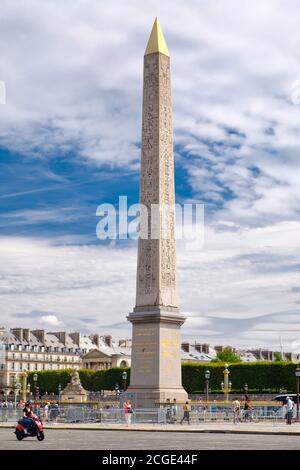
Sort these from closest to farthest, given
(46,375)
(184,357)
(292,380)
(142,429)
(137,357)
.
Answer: (142,429) → (137,357) → (292,380) → (46,375) → (184,357)

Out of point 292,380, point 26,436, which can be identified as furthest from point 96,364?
point 26,436

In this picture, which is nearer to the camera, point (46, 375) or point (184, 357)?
point (46, 375)

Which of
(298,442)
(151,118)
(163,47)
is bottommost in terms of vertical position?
(298,442)

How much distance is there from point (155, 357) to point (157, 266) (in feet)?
14.7

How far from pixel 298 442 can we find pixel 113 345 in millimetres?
149657

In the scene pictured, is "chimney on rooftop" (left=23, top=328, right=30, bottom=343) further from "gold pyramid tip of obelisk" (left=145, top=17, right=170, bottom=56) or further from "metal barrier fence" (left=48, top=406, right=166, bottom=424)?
"gold pyramid tip of obelisk" (left=145, top=17, right=170, bottom=56)

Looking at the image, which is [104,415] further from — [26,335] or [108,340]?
[108,340]

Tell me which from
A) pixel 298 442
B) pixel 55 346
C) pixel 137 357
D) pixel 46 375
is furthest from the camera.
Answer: pixel 55 346

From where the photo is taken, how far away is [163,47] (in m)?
45.4

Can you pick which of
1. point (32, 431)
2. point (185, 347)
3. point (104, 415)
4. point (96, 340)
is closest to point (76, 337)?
point (96, 340)

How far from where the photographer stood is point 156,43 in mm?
45312

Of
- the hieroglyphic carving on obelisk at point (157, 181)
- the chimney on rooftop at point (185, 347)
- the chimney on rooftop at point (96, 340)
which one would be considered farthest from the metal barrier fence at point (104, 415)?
the chimney on rooftop at point (96, 340)

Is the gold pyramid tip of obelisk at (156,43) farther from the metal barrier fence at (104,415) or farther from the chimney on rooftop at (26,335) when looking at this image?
the chimney on rooftop at (26,335)

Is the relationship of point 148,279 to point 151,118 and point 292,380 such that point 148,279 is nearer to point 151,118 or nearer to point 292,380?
point 151,118
